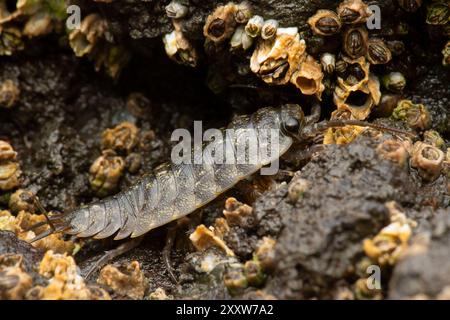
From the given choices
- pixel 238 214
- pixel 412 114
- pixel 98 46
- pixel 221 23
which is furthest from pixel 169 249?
pixel 412 114

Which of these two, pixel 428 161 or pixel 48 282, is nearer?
pixel 48 282

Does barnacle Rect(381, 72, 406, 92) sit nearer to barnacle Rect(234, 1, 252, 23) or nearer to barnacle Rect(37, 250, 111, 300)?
barnacle Rect(234, 1, 252, 23)

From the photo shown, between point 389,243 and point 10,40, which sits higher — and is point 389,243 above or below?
below

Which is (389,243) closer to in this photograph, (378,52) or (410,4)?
(378,52)

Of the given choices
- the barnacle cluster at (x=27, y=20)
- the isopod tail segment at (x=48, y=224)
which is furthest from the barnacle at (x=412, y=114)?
the barnacle cluster at (x=27, y=20)

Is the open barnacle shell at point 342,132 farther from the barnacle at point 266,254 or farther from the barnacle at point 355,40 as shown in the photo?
the barnacle at point 266,254
